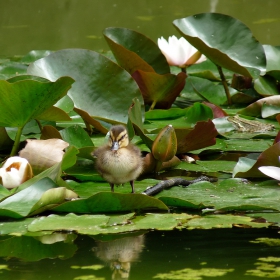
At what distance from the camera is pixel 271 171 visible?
263cm

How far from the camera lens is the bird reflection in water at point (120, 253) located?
1.99 meters

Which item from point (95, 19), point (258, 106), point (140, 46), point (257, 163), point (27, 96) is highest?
point (27, 96)

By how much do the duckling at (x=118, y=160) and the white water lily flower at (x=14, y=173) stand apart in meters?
0.32

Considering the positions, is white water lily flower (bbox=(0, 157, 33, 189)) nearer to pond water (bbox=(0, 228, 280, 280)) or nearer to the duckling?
the duckling

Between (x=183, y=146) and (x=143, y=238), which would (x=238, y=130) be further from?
(x=143, y=238)

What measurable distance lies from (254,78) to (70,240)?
95.3 inches

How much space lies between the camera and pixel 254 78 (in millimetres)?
4367

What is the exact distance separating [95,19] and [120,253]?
5.37 meters

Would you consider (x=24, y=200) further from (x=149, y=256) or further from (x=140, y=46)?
(x=140, y=46)

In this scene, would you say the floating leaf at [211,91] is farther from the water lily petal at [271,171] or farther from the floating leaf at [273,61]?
the water lily petal at [271,171]

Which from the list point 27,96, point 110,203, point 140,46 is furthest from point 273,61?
point 110,203

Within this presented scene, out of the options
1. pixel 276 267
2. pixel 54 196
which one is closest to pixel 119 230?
pixel 54 196

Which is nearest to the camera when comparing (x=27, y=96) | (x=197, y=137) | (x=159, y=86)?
(x=27, y=96)

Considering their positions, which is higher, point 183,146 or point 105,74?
point 105,74
